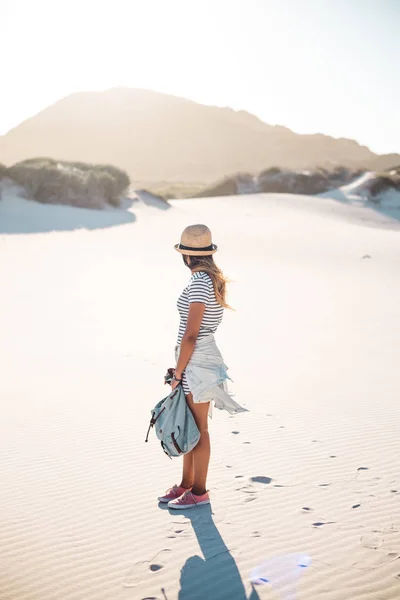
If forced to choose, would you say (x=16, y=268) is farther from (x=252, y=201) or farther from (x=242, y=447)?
(x=252, y=201)

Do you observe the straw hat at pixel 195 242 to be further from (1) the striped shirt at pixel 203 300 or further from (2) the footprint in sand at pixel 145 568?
(2) the footprint in sand at pixel 145 568

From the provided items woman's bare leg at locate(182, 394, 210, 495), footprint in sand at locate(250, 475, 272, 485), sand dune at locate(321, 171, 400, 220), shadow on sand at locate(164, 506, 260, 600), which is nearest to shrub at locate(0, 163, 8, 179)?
sand dune at locate(321, 171, 400, 220)

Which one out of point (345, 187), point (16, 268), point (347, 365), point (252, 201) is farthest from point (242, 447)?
point (345, 187)

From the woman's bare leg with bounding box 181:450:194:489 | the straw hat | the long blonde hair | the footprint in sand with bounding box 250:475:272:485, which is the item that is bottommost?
the footprint in sand with bounding box 250:475:272:485

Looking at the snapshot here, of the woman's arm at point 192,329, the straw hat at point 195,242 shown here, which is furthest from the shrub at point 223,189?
the woman's arm at point 192,329

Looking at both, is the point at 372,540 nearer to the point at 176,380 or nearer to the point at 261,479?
the point at 261,479

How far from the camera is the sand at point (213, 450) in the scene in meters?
3.58

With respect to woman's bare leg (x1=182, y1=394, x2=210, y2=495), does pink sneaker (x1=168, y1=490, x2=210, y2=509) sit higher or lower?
lower

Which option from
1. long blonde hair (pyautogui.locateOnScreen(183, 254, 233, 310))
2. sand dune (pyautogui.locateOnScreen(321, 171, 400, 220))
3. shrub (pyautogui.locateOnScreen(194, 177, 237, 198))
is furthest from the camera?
shrub (pyautogui.locateOnScreen(194, 177, 237, 198))

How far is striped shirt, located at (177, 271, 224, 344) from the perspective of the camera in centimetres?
384

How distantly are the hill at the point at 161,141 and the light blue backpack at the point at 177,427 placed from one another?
98356 mm

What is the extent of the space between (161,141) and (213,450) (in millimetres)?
120744

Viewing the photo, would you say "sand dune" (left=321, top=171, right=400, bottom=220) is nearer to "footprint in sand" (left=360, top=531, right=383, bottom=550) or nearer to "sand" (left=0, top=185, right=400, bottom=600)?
"sand" (left=0, top=185, right=400, bottom=600)

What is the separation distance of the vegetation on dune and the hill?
71.0 metres
